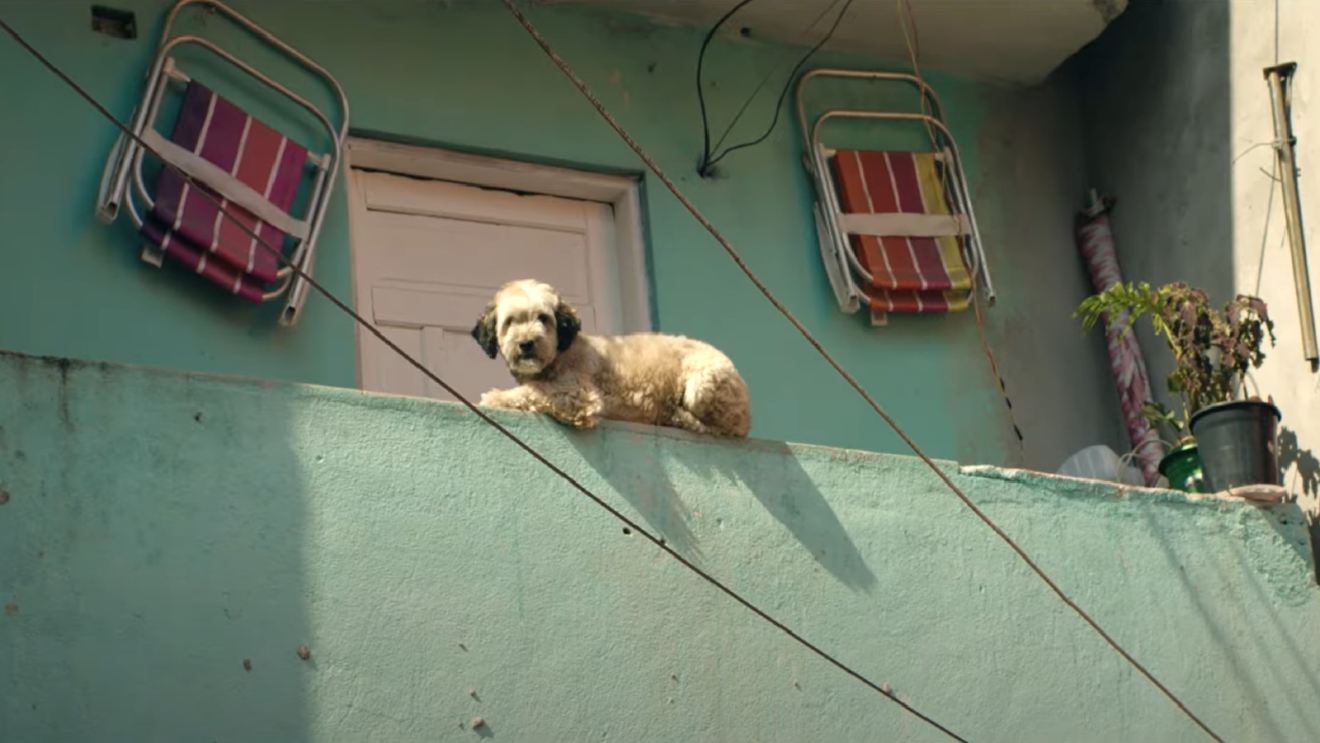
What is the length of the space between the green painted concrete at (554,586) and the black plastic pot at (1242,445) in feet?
0.57

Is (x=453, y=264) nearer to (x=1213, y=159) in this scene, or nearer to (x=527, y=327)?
(x=527, y=327)

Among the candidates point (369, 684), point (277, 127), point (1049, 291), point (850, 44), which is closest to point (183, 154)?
point (277, 127)

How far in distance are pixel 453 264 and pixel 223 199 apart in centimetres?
110

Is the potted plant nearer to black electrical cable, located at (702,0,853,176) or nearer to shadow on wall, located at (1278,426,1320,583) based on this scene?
shadow on wall, located at (1278,426,1320,583)

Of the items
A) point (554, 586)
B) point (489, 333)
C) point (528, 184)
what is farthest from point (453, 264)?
point (554, 586)

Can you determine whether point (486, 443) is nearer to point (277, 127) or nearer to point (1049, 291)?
point (277, 127)

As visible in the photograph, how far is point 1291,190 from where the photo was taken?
9227mm

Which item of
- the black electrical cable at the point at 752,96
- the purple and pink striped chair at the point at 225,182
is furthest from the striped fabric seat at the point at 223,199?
the black electrical cable at the point at 752,96

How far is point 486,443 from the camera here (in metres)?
7.07

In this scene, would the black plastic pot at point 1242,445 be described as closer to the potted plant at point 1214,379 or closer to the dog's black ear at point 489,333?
the potted plant at point 1214,379

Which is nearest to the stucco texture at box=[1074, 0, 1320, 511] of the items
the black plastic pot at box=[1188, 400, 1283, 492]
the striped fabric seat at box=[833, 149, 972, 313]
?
the black plastic pot at box=[1188, 400, 1283, 492]

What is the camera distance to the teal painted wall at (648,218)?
8156 mm

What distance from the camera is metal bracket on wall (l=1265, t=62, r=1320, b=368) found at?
897cm

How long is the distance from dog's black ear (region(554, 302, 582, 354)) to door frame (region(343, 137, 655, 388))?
1458mm
